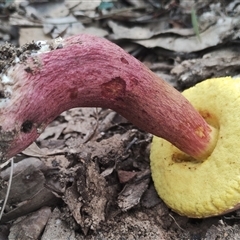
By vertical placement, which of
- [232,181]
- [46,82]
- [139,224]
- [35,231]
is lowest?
[35,231]

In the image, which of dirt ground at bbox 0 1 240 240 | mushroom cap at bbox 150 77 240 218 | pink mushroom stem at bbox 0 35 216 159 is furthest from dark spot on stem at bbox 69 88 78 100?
mushroom cap at bbox 150 77 240 218

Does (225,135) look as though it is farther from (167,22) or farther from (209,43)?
(167,22)

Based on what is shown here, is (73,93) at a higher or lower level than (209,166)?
higher

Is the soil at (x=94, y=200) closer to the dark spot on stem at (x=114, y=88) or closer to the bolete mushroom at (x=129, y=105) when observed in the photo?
the bolete mushroom at (x=129, y=105)

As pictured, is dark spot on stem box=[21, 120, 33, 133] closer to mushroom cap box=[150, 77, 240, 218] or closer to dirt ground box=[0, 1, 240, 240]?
dirt ground box=[0, 1, 240, 240]

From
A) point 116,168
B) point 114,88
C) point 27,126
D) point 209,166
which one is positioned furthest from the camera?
point 116,168

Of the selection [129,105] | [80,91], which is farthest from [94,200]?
[80,91]

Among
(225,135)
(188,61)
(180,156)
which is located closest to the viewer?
(225,135)

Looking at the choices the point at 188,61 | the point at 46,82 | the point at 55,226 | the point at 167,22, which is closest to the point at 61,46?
the point at 46,82

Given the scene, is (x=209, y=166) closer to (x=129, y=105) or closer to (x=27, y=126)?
(x=129, y=105)
